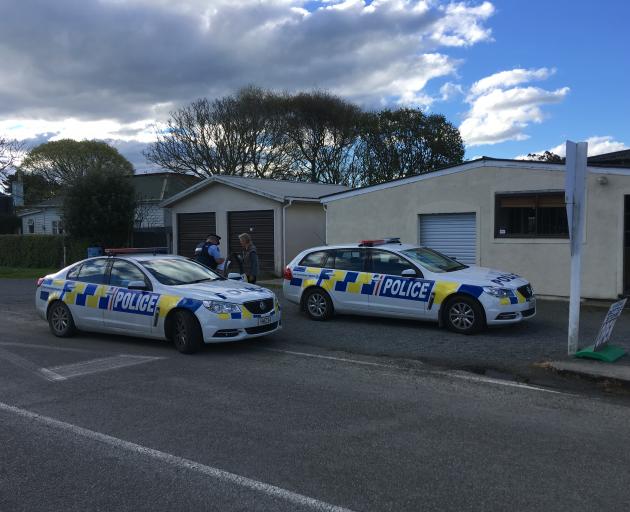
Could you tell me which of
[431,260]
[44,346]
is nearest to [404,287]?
[431,260]

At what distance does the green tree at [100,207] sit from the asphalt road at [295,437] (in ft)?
59.7

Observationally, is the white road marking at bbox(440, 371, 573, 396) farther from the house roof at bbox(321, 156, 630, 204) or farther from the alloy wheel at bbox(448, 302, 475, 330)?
the house roof at bbox(321, 156, 630, 204)

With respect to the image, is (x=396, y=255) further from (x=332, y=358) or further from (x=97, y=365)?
(x=97, y=365)

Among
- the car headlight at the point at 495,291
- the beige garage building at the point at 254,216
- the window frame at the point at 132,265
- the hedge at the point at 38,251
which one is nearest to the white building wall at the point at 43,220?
the hedge at the point at 38,251

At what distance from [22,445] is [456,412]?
387 centimetres

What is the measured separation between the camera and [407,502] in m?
3.77

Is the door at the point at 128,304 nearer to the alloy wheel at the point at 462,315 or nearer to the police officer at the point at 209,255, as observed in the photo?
the police officer at the point at 209,255

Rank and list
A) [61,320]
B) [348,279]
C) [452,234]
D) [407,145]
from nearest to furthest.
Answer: [61,320] < [348,279] < [452,234] < [407,145]

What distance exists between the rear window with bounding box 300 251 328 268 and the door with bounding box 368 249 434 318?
1.02 metres

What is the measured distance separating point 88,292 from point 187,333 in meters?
2.33

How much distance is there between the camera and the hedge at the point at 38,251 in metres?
26.6

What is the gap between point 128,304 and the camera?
8969 mm

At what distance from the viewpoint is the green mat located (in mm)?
7395

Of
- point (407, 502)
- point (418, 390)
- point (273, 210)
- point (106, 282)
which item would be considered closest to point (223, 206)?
point (273, 210)
